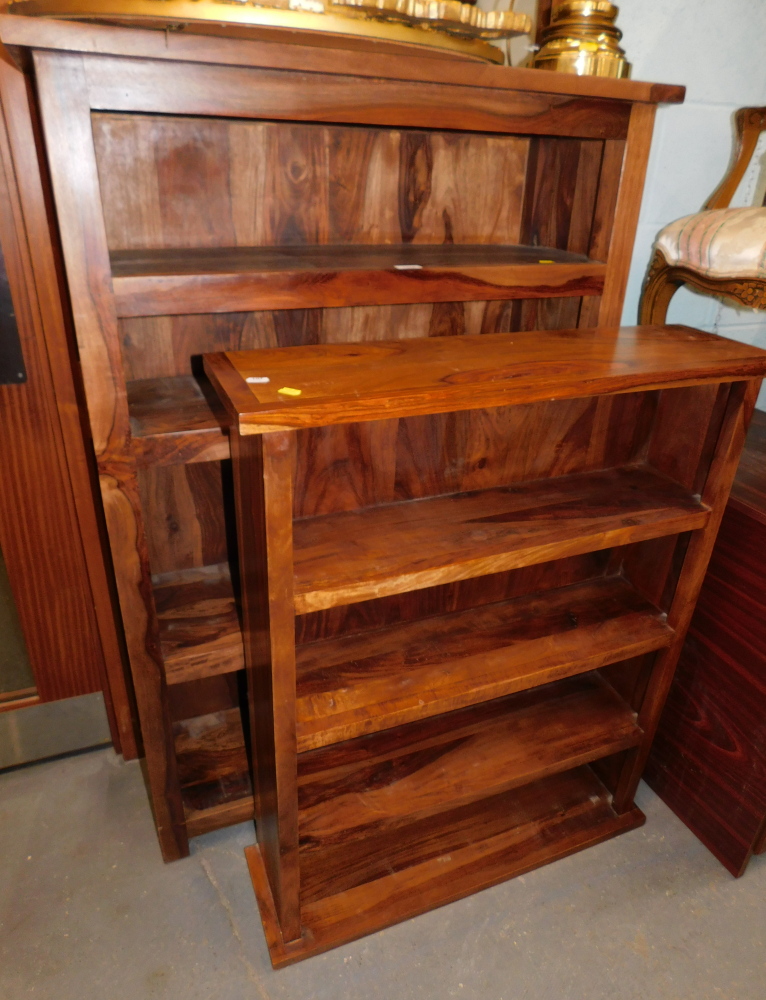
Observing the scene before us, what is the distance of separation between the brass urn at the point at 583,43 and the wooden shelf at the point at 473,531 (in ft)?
2.44

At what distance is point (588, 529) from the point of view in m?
1.21

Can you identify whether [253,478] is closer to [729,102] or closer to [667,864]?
[667,864]

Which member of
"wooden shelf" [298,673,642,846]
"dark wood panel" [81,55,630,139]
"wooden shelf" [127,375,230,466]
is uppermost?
"dark wood panel" [81,55,630,139]

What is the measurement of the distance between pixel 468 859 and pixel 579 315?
45.9 inches

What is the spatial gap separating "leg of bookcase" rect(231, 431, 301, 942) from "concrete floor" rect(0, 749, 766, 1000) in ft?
0.47

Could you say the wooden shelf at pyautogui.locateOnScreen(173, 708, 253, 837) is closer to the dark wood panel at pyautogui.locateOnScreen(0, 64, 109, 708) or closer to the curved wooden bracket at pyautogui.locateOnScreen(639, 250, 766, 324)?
the dark wood panel at pyautogui.locateOnScreen(0, 64, 109, 708)

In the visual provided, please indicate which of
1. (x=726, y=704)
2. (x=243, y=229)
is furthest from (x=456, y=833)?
(x=243, y=229)

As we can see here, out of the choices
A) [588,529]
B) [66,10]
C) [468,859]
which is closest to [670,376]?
[588,529]

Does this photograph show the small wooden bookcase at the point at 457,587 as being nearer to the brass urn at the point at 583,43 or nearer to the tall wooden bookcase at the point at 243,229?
the tall wooden bookcase at the point at 243,229

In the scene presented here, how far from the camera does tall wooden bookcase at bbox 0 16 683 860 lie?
0.91 m

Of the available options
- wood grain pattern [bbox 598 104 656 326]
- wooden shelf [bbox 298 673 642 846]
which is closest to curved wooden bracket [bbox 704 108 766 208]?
wood grain pattern [bbox 598 104 656 326]

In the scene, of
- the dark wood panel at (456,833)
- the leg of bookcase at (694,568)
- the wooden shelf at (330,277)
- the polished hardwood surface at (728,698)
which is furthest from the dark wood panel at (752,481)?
the dark wood panel at (456,833)

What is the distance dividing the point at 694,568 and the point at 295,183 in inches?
40.5

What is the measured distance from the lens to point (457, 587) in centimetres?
146
